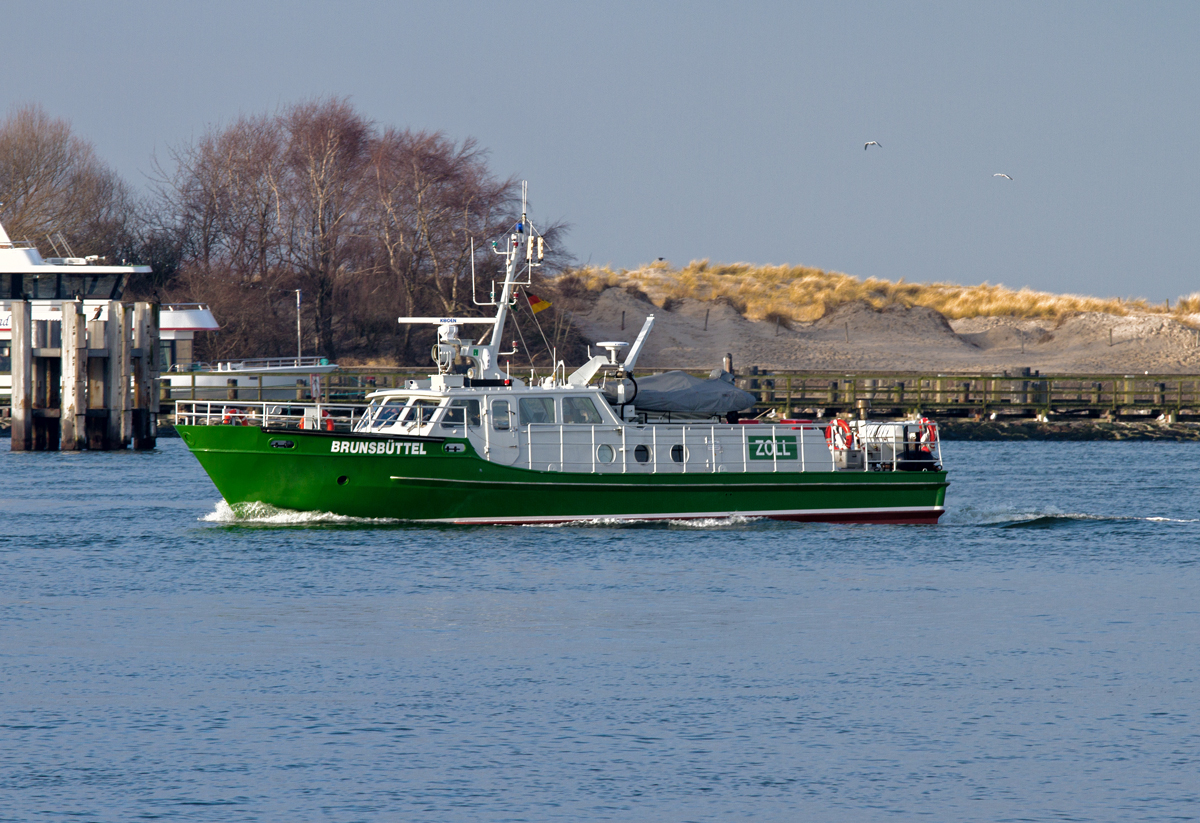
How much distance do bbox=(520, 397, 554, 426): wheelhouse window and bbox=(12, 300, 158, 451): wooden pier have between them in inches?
892

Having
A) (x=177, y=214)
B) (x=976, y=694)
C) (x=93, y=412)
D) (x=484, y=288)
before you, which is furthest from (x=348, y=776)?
(x=177, y=214)

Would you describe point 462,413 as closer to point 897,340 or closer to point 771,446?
point 771,446

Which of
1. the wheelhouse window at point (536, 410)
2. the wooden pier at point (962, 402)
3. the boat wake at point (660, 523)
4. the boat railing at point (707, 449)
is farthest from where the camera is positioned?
the wooden pier at point (962, 402)

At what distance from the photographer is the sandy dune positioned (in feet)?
263

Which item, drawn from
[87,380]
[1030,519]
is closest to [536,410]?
[1030,519]

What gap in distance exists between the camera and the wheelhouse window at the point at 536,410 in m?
25.9

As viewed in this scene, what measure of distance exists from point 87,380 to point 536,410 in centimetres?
2370

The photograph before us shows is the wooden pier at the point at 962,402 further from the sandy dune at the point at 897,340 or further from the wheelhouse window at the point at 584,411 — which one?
the wheelhouse window at the point at 584,411

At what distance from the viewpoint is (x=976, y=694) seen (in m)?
15.9

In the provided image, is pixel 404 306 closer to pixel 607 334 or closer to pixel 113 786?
pixel 607 334

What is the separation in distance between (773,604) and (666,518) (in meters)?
6.21

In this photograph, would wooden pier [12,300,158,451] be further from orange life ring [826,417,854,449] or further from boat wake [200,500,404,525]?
orange life ring [826,417,854,449]

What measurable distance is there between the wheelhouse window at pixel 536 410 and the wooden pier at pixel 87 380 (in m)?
22.7

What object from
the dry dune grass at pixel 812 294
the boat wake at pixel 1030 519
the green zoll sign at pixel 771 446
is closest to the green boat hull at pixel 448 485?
the green zoll sign at pixel 771 446
